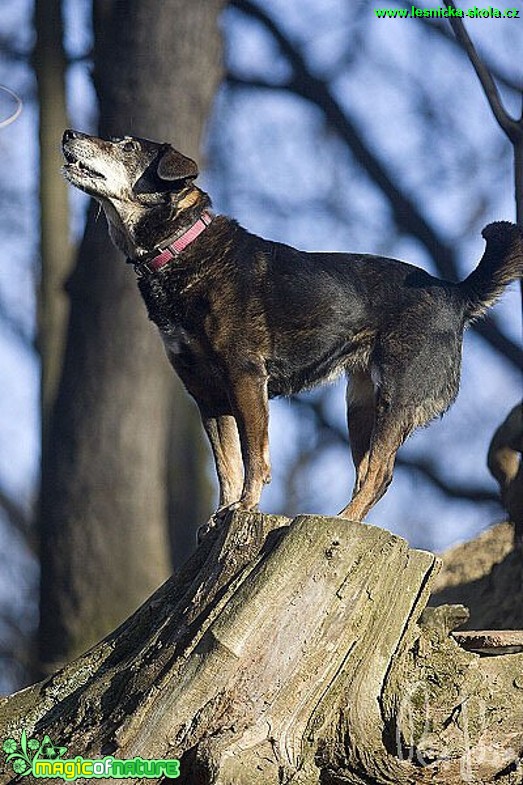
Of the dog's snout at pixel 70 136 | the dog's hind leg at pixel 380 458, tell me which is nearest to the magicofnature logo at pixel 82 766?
the dog's hind leg at pixel 380 458

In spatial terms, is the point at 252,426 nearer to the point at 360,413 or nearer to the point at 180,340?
the point at 180,340

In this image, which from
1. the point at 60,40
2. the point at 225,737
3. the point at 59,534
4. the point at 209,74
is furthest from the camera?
the point at 60,40

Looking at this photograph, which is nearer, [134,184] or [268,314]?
[268,314]

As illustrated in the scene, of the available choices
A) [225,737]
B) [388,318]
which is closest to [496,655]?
[225,737]

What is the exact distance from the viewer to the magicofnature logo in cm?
430

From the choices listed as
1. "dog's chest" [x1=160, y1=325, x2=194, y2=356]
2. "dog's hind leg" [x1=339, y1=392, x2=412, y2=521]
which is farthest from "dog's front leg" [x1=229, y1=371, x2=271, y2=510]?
"dog's hind leg" [x1=339, y1=392, x2=412, y2=521]

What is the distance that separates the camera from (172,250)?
595 centimetres

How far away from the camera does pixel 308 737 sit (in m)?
4.41

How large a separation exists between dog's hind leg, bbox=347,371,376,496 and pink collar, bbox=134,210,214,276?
0.99 metres

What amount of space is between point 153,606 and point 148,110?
6733 millimetres

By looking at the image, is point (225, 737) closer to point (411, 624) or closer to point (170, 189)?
point (411, 624)

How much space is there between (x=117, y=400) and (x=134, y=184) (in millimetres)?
4979

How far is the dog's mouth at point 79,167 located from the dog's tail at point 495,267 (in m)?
1.81

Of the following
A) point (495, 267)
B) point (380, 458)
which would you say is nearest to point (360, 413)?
point (380, 458)
